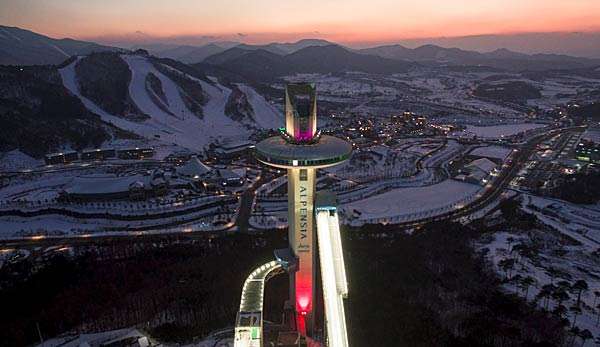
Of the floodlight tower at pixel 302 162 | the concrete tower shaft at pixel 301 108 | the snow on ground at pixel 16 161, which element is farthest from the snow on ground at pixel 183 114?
the concrete tower shaft at pixel 301 108

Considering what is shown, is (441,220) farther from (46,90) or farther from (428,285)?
(46,90)

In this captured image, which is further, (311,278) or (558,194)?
(558,194)

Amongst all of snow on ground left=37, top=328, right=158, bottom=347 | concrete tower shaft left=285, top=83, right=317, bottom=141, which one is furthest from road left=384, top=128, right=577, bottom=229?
snow on ground left=37, top=328, right=158, bottom=347

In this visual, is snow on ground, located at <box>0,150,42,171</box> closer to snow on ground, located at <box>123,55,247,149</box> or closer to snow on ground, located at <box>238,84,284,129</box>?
snow on ground, located at <box>123,55,247,149</box>

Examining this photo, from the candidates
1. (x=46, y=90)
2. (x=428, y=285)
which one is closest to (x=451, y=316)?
(x=428, y=285)

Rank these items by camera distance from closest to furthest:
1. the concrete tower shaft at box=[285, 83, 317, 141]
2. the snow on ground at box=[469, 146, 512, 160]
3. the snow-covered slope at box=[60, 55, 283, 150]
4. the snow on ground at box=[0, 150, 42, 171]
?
the concrete tower shaft at box=[285, 83, 317, 141]
the snow on ground at box=[0, 150, 42, 171]
the snow on ground at box=[469, 146, 512, 160]
the snow-covered slope at box=[60, 55, 283, 150]

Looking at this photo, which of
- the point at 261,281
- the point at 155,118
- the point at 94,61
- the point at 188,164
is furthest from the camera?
the point at 94,61

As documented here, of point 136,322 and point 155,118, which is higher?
point 155,118
